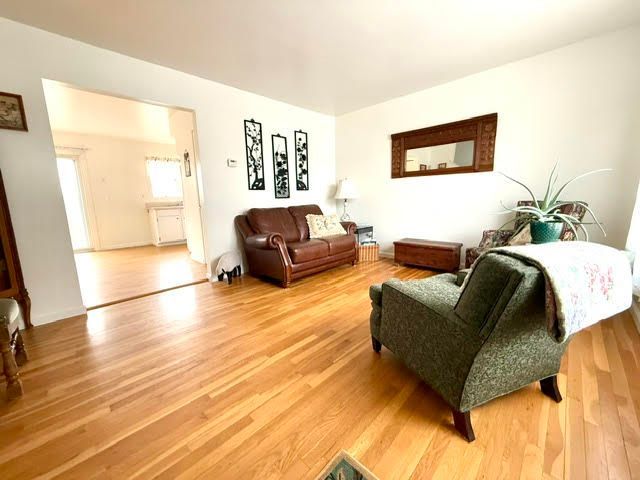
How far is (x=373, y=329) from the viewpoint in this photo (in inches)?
64.2

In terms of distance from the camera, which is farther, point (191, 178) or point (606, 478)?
point (191, 178)

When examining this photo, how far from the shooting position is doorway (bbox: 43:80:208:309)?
134 inches

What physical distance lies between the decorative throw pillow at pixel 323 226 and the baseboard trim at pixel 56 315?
101 inches

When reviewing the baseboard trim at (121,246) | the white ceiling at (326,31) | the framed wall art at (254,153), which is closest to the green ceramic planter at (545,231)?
the white ceiling at (326,31)

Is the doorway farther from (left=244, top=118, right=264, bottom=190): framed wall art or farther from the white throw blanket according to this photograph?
the white throw blanket

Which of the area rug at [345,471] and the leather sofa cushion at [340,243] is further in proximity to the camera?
the leather sofa cushion at [340,243]

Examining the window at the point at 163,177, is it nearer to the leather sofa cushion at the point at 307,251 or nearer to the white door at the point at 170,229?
the white door at the point at 170,229

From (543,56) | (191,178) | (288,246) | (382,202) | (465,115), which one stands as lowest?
(288,246)

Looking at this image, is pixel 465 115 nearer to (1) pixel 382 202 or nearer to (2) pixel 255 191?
(1) pixel 382 202

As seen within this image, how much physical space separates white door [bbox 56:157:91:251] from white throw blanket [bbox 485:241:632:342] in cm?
706

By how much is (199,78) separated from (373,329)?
10.7ft

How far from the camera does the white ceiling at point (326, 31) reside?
6.05 feet

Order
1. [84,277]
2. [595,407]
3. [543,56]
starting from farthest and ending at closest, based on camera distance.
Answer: [84,277]
[543,56]
[595,407]

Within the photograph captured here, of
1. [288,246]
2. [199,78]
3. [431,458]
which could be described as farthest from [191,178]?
[431,458]
